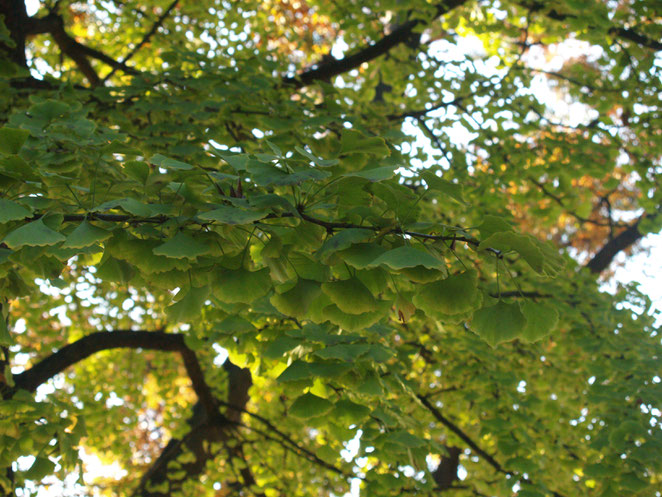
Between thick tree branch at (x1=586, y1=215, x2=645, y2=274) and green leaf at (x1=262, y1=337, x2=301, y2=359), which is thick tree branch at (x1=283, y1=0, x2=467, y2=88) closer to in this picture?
green leaf at (x1=262, y1=337, x2=301, y2=359)

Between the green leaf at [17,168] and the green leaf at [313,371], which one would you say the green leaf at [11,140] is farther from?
the green leaf at [313,371]

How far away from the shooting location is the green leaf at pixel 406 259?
1.10 m

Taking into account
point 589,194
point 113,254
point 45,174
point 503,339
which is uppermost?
point 589,194

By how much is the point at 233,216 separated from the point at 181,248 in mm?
147

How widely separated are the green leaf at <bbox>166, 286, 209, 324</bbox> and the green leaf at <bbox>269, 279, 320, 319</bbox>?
0.69ft

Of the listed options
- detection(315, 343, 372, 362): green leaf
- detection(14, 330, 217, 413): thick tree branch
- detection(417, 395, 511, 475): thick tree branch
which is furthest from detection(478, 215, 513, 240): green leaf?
detection(417, 395, 511, 475): thick tree branch

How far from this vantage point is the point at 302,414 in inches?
68.1

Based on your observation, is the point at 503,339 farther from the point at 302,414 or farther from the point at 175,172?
the point at 175,172

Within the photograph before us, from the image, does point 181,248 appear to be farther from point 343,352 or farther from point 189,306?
point 343,352

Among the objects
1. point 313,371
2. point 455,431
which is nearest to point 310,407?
point 313,371

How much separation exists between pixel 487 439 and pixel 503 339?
3367 millimetres

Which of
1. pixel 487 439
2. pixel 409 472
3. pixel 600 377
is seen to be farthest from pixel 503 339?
pixel 487 439

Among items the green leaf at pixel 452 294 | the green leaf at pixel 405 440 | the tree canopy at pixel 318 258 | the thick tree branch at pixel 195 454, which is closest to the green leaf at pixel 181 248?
the tree canopy at pixel 318 258

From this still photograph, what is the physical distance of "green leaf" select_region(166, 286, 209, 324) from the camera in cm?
149
